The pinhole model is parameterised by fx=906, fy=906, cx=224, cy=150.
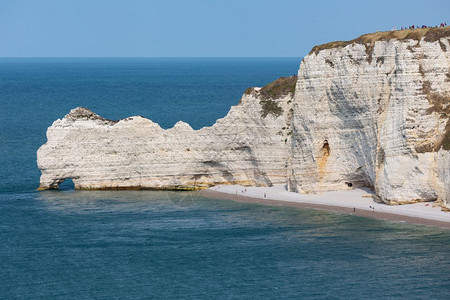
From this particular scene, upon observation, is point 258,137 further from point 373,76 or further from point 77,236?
point 77,236

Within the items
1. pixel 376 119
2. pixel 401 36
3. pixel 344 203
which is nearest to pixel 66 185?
pixel 344 203

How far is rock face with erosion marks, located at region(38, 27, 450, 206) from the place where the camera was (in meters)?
73.4

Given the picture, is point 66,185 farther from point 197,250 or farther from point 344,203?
point 344,203

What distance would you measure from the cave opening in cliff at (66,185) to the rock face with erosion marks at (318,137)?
1338 millimetres

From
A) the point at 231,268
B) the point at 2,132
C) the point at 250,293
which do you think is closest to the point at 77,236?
the point at 231,268

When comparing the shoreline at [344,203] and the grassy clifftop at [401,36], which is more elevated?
the grassy clifftop at [401,36]

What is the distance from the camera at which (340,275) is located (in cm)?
5872

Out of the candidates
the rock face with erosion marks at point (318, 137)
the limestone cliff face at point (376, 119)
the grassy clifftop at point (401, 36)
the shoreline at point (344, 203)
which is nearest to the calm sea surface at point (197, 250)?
the shoreline at point (344, 203)

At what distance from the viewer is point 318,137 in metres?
79.4

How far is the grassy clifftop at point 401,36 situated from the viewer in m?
74.1

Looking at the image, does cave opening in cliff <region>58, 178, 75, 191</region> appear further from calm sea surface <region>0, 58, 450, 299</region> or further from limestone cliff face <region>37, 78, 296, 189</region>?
limestone cliff face <region>37, 78, 296, 189</region>

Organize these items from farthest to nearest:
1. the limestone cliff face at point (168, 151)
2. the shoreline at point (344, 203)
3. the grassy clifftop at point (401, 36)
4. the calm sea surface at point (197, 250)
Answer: the limestone cliff face at point (168, 151)
the grassy clifftop at point (401, 36)
the shoreline at point (344, 203)
the calm sea surface at point (197, 250)

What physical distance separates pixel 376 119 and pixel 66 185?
1268 inches

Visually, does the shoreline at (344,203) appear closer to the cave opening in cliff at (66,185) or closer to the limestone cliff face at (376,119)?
the limestone cliff face at (376,119)
